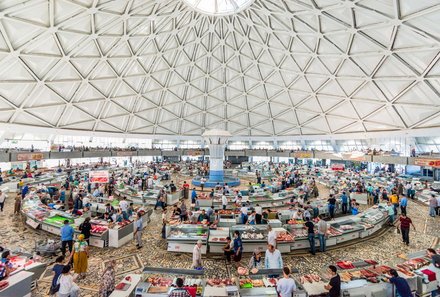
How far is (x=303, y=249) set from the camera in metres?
12.2

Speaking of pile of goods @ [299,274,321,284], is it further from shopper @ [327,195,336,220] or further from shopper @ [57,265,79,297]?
shopper @ [327,195,336,220]

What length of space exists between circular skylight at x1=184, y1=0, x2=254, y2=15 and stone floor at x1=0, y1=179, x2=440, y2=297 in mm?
21990

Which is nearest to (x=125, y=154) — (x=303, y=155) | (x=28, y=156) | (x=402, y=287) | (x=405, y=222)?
(x=28, y=156)

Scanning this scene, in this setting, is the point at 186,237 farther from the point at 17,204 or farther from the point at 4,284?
the point at 17,204

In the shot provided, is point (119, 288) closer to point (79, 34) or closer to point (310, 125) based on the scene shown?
point (79, 34)

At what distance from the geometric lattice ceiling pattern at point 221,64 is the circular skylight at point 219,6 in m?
1.46

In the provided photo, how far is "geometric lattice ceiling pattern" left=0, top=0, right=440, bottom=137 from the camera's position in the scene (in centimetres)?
1936

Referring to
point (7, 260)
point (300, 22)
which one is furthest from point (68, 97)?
point (300, 22)

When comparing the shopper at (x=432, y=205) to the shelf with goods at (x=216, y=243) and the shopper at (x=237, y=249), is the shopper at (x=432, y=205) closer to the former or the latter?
the shopper at (x=237, y=249)

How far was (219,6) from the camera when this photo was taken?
24.9 m

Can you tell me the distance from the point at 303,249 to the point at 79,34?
25.6 meters

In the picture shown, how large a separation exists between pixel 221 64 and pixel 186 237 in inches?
1213

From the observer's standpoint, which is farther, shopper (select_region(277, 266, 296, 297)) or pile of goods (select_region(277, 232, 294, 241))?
pile of goods (select_region(277, 232, 294, 241))

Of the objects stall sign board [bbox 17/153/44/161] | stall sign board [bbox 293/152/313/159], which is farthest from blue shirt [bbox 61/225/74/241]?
stall sign board [bbox 293/152/313/159]
